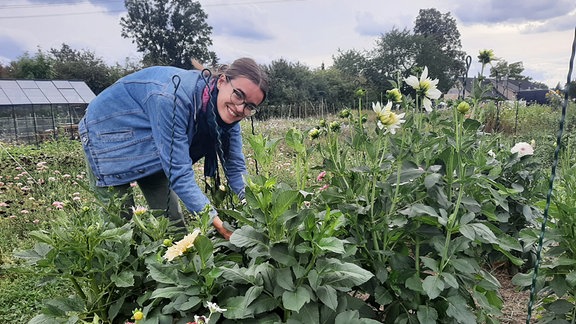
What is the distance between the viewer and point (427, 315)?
1.02m

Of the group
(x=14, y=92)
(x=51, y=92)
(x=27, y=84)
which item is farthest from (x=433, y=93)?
(x=27, y=84)

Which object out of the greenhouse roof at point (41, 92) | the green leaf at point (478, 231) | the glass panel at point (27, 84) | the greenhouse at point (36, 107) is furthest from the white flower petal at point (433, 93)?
the glass panel at point (27, 84)

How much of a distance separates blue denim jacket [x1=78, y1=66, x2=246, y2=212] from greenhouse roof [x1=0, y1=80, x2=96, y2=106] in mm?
9283

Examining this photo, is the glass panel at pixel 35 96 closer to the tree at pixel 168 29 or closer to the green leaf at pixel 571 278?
the green leaf at pixel 571 278

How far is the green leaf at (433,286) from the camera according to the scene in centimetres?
93

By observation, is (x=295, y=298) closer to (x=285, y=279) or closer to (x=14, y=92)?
(x=285, y=279)

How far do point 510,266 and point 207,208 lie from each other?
1887 mm

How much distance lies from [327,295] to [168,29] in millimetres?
35456

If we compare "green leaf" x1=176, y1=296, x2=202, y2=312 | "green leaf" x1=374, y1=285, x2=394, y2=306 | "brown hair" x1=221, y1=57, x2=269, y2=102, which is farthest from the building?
"green leaf" x1=176, y1=296, x2=202, y2=312

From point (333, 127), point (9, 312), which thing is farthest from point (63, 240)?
point (9, 312)

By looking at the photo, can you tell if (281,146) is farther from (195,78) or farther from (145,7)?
(145,7)

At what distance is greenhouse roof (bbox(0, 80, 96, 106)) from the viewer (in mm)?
9508

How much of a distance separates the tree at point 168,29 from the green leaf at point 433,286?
3356 centimetres

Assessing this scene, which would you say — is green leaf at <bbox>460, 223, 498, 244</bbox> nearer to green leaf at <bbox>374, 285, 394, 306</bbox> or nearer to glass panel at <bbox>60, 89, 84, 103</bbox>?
green leaf at <bbox>374, 285, 394, 306</bbox>
